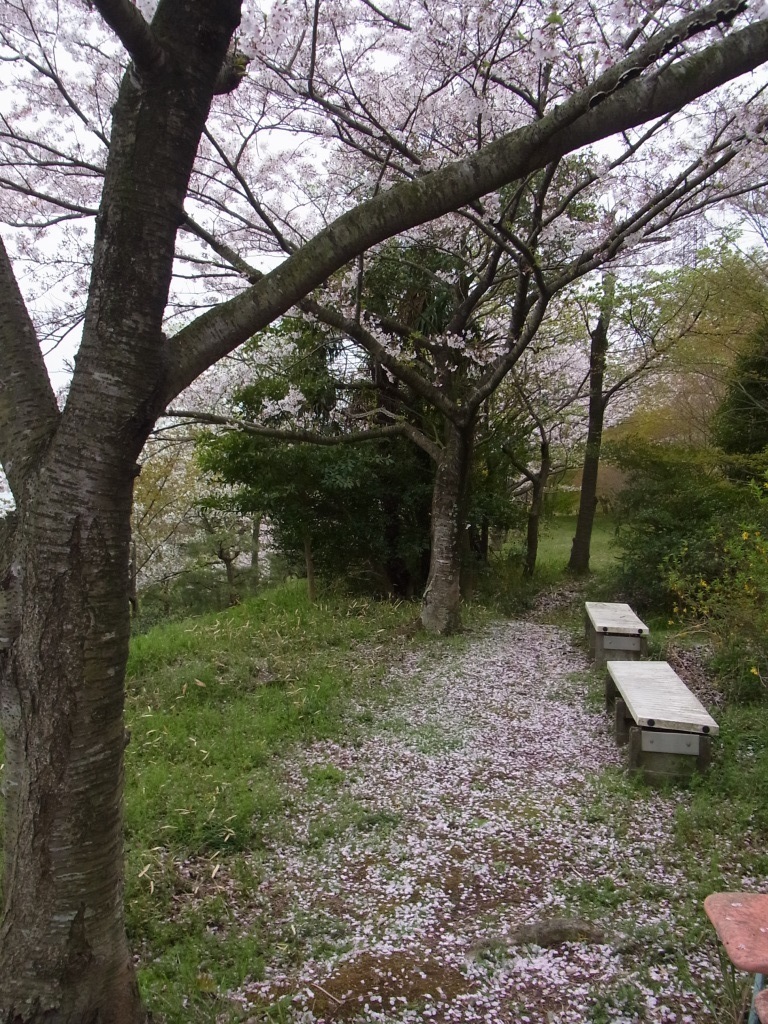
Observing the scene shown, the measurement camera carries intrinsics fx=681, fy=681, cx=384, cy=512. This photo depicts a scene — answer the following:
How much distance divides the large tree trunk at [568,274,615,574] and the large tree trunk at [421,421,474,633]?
4108mm

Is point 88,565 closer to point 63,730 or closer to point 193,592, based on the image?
point 63,730

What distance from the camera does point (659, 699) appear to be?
3984 mm

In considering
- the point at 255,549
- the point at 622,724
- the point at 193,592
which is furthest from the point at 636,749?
the point at 193,592

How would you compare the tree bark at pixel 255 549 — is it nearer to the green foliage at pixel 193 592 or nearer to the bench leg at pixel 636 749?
the green foliage at pixel 193 592

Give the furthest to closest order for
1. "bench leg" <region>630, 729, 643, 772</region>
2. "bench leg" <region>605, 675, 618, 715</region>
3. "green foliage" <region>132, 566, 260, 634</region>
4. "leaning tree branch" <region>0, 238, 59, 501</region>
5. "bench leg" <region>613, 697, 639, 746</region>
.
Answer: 1. "green foliage" <region>132, 566, 260, 634</region>
2. "bench leg" <region>605, 675, 618, 715</region>
3. "bench leg" <region>613, 697, 639, 746</region>
4. "bench leg" <region>630, 729, 643, 772</region>
5. "leaning tree branch" <region>0, 238, 59, 501</region>

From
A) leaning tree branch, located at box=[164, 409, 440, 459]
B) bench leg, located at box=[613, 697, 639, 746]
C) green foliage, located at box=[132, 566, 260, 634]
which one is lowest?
green foliage, located at box=[132, 566, 260, 634]

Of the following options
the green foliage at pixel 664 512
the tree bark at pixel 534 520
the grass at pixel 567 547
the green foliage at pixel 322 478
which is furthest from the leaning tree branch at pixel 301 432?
the tree bark at pixel 534 520

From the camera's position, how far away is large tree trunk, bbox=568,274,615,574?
34.5 feet

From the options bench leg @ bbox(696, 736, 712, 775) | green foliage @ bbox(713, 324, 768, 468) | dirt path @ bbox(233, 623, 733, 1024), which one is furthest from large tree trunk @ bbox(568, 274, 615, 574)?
bench leg @ bbox(696, 736, 712, 775)

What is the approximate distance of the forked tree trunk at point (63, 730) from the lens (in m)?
1.78

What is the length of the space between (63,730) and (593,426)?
10.1 metres

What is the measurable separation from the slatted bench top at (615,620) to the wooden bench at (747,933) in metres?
3.69

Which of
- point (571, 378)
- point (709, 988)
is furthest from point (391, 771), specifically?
point (571, 378)

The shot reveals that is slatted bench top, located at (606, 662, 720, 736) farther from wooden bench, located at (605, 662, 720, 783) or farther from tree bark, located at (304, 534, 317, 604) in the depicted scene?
tree bark, located at (304, 534, 317, 604)
